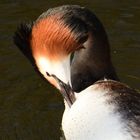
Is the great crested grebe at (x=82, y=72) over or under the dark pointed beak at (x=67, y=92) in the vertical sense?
over

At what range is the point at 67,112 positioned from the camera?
521 centimetres

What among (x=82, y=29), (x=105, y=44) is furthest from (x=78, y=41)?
(x=105, y=44)

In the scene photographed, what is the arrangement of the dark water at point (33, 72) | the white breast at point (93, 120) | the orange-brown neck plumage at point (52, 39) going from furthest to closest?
the dark water at point (33, 72) < the orange-brown neck plumage at point (52, 39) < the white breast at point (93, 120)

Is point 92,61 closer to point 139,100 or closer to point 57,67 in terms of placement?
point 57,67

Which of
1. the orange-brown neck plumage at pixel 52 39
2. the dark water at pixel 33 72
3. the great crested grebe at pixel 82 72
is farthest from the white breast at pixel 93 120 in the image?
the dark water at pixel 33 72

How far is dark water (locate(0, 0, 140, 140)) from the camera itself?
5562 mm

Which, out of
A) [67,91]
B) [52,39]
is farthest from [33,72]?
[52,39]

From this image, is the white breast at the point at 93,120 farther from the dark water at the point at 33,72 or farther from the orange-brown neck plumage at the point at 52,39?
the dark water at the point at 33,72

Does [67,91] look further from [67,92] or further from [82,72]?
[82,72]

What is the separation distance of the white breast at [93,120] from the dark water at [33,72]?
0.50 m

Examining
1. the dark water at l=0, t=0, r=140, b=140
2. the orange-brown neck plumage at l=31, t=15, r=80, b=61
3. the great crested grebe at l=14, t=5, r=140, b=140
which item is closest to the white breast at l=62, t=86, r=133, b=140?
the great crested grebe at l=14, t=5, r=140, b=140

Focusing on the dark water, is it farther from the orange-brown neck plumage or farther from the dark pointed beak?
the orange-brown neck plumage

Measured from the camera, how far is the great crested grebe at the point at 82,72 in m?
4.51

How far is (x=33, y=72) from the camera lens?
648cm
